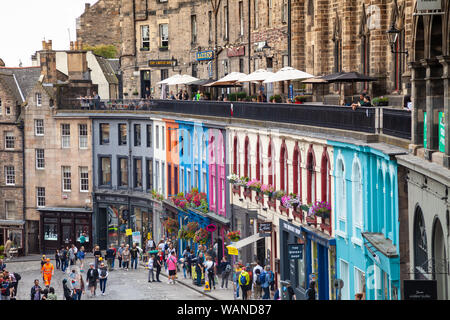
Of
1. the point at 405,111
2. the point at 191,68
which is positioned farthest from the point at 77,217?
the point at 405,111

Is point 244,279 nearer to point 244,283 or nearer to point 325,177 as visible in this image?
point 244,283

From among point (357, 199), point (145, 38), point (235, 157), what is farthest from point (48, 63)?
point (357, 199)

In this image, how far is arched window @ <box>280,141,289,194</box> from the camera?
40844mm

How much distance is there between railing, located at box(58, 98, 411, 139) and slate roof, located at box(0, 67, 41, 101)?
1466 centimetres

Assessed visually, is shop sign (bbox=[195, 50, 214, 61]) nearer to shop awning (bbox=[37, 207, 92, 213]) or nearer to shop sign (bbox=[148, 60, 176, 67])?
shop sign (bbox=[148, 60, 176, 67])

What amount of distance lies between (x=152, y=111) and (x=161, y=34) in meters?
13.6

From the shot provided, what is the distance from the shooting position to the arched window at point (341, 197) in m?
33.5

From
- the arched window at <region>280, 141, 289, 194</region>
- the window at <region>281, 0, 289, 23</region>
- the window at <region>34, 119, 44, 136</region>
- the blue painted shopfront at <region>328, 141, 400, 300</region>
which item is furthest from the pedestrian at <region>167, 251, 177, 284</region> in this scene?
the window at <region>34, 119, 44, 136</region>

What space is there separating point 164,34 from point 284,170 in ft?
133

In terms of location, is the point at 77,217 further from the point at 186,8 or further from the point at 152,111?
the point at 186,8

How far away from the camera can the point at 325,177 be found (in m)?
35.8

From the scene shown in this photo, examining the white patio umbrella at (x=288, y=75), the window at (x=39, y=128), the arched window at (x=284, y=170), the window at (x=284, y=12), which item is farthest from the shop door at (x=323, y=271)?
the window at (x=39, y=128)

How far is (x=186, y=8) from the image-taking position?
251 feet

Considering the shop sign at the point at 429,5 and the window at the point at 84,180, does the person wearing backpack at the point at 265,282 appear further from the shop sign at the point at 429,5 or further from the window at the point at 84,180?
the window at the point at 84,180
